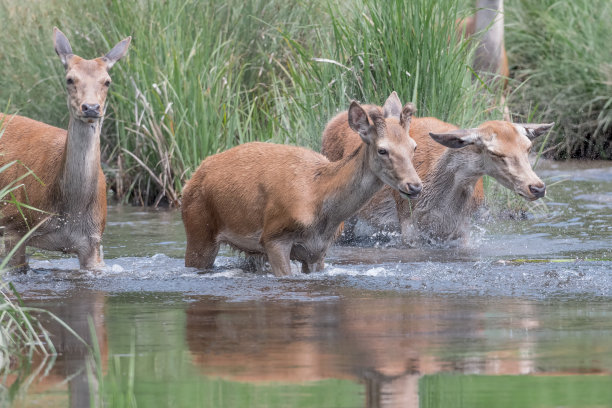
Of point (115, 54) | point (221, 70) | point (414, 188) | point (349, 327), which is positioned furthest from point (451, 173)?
point (349, 327)

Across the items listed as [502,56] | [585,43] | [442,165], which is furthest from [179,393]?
[585,43]

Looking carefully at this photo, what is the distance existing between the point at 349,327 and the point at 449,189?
4045mm

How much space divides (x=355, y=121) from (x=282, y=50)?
6318mm

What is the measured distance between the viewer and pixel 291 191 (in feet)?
27.4

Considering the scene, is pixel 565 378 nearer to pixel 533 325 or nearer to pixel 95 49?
pixel 533 325

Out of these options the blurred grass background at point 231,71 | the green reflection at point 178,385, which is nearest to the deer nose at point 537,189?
the blurred grass background at point 231,71

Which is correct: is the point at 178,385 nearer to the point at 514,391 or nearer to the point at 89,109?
the point at 514,391

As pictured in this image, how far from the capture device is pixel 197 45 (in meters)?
12.8

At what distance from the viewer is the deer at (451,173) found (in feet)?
31.1

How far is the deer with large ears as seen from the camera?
8445 mm

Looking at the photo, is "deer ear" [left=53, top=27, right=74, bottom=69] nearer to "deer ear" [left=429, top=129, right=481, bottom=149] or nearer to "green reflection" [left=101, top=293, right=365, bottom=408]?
"deer ear" [left=429, top=129, right=481, bottom=149]

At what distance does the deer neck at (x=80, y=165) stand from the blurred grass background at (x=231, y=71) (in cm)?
309

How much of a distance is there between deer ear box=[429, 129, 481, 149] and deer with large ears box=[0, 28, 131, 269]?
2.74 metres

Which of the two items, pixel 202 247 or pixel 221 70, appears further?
pixel 221 70
